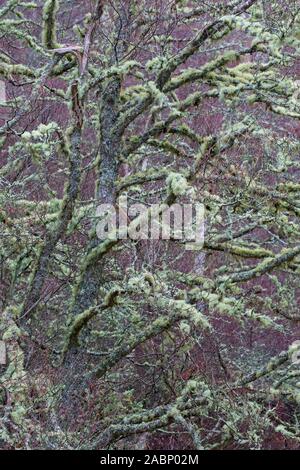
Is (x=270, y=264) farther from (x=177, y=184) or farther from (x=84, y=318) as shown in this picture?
(x=84, y=318)

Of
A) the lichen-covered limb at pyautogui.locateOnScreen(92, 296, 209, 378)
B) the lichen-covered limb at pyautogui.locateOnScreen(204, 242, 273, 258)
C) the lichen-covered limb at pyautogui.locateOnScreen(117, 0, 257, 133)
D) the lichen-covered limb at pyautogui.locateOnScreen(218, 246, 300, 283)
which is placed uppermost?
the lichen-covered limb at pyautogui.locateOnScreen(117, 0, 257, 133)

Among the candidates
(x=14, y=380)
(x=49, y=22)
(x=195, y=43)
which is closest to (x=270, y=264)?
(x=195, y=43)

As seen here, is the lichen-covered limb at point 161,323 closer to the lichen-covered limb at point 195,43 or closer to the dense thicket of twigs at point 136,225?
the dense thicket of twigs at point 136,225

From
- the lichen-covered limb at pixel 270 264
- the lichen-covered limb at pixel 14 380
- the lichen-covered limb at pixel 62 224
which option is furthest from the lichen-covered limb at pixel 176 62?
the lichen-covered limb at pixel 14 380

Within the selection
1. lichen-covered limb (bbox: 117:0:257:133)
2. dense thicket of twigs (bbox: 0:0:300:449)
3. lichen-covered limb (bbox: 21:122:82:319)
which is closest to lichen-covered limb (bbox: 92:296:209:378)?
dense thicket of twigs (bbox: 0:0:300:449)

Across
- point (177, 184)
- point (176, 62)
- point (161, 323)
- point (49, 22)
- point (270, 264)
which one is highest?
point (49, 22)

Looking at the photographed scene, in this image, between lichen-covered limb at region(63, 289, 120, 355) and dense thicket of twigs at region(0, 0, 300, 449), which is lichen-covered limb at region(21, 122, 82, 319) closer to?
dense thicket of twigs at region(0, 0, 300, 449)

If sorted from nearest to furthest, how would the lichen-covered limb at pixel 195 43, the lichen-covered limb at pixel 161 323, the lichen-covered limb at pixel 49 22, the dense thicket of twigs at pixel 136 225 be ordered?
the lichen-covered limb at pixel 161 323
the dense thicket of twigs at pixel 136 225
the lichen-covered limb at pixel 195 43
the lichen-covered limb at pixel 49 22

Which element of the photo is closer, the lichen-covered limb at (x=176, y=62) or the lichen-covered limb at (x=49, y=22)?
the lichen-covered limb at (x=176, y=62)

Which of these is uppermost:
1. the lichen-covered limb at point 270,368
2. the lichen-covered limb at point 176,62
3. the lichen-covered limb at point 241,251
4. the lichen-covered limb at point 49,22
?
the lichen-covered limb at point 49,22

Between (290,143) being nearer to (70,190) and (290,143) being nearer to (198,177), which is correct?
(198,177)

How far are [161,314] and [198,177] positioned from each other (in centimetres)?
117

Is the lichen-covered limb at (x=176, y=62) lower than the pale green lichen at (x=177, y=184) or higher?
higher
